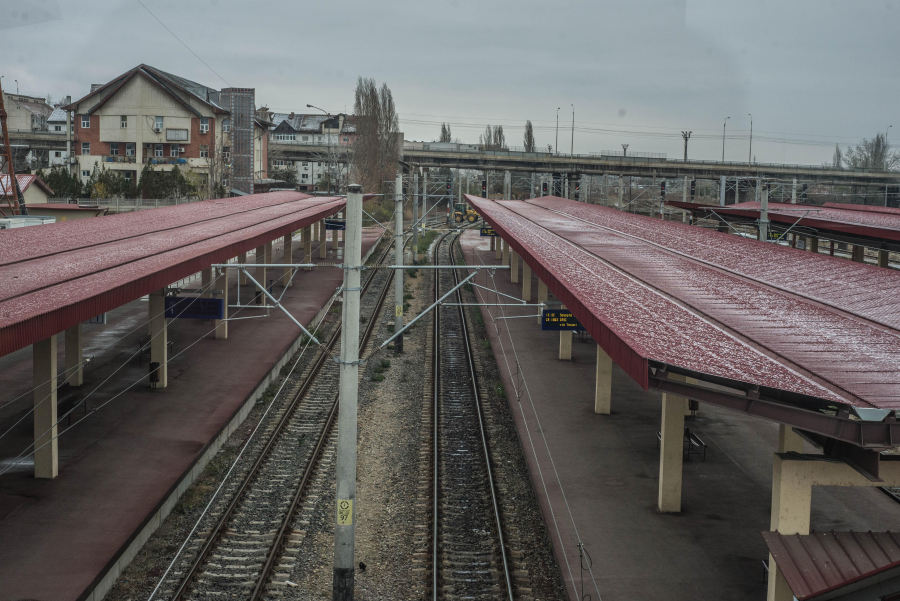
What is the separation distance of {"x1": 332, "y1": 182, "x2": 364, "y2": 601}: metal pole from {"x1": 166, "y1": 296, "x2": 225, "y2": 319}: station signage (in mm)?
11105

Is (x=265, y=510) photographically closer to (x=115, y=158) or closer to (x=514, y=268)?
(x=514, y=268)

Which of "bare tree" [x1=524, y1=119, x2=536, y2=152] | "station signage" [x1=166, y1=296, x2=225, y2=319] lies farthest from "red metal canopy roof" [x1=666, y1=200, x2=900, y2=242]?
"bare tree" [x1=524, y1=119, x2=536, y2=152]

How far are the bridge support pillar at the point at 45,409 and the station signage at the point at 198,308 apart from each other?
6.50 m

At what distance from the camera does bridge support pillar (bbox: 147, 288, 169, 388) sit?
1764cm

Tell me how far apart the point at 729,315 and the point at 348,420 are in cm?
645

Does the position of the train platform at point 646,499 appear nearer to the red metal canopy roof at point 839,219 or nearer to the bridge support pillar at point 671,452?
the bridge support pillar at point 671,452

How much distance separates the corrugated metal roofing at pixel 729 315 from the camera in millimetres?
8547

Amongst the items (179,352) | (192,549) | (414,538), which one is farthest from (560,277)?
(179,352)

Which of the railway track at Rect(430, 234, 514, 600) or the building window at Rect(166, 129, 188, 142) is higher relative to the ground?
the building window at Rect(166, 129, 188, 142)

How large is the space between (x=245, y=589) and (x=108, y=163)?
60992mm

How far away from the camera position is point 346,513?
30.0ft

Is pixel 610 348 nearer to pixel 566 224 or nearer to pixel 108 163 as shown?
pixel 566 224

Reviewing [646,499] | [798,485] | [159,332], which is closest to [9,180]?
[159,332]

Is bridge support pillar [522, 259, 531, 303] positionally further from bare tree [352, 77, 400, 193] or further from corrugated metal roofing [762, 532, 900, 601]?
bare tree [352, 77, 400, 193]
